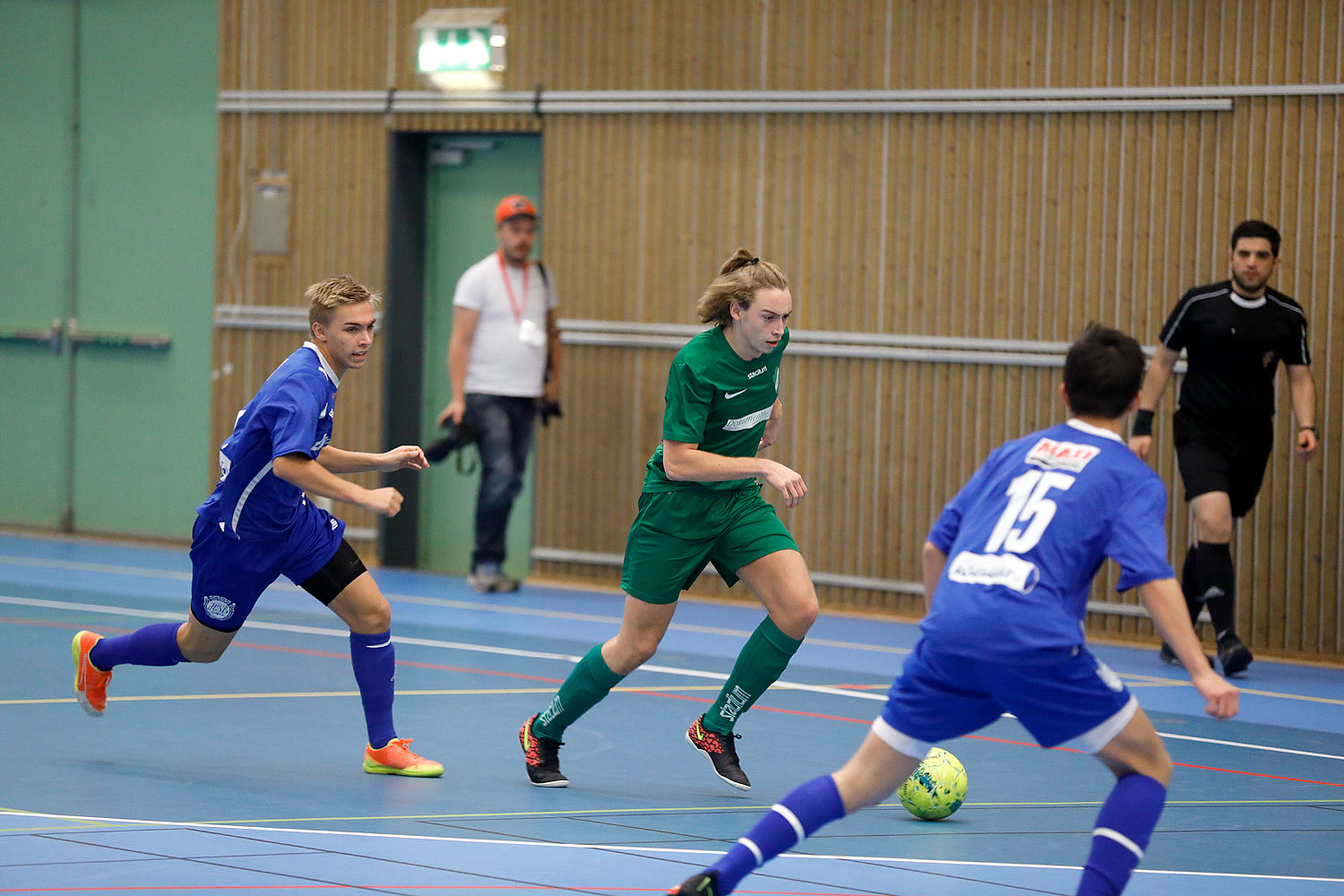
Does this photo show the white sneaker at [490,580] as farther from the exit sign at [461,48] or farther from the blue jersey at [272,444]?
the blue jersey at [272,444]

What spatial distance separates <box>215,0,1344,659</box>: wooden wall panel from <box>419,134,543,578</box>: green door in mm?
333

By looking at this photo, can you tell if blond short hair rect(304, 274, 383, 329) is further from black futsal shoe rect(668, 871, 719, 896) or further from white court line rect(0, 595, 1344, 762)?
white court line rect(0, 595, 1344, 762)

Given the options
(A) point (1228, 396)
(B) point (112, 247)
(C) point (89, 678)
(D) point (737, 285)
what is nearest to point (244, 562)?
(C) point (89, 678)

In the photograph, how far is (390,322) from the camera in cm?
1247

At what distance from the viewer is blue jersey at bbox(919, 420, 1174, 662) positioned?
12.9 ft

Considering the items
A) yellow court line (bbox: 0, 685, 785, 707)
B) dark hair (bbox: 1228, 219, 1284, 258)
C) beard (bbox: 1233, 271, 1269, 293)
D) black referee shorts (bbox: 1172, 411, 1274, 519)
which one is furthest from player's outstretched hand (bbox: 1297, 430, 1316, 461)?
yellow court line (bbox: 0, 685, 785, 707)

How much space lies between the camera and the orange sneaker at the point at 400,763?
6.09 metres

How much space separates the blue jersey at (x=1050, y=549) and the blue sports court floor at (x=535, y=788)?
1.09 meters

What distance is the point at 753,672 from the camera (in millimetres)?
6020

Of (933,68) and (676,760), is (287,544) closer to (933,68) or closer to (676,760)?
(676,760)

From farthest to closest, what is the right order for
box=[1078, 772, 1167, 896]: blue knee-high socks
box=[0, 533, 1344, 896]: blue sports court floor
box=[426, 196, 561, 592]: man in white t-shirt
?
box=[426, 196, 561, 592]: man in white t-shirt
box=[0, 533, 1344, 896]: blue sports court floor
box=[1078, 772, 1167, 896]: blue knee-high socks

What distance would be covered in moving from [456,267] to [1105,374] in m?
8.98

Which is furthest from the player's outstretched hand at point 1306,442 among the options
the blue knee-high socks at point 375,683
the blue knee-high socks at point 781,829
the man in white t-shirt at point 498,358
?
the blue knee-high socks at point 781,829

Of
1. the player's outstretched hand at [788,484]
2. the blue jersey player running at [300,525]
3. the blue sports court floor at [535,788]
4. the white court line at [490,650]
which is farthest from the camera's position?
the white court line at [490,650]
